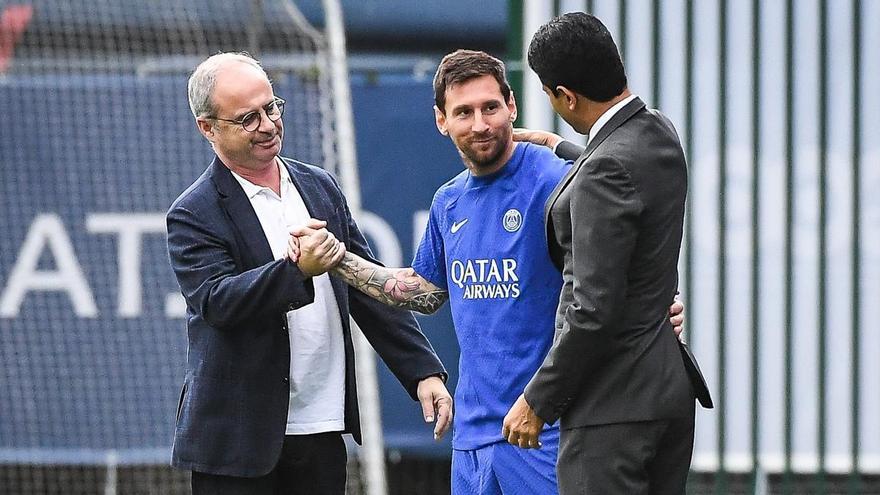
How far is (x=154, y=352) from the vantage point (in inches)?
263

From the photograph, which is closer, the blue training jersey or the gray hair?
the blue training jersey

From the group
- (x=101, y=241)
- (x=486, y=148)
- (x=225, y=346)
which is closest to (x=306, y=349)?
(x=225, y=346)

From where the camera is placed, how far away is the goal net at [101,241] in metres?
6.65

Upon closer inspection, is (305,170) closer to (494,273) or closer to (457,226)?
(457,226)

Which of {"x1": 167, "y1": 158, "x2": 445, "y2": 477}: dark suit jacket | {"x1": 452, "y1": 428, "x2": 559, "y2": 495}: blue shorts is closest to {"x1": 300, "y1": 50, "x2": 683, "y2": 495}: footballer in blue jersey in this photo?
A: {"x1": 452, "y1": 428, "x2": 559, "y2": 495}: blue shorts

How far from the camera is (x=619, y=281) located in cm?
312

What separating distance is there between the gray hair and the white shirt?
199mm

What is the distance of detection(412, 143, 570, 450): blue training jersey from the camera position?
359cm

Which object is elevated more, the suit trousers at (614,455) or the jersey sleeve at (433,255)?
the jersey sleeve at (433,255)

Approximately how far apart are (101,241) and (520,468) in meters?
3.61

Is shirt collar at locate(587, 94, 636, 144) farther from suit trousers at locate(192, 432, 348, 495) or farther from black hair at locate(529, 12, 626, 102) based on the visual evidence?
suit trousers at locate(192, 432, 348, 495)

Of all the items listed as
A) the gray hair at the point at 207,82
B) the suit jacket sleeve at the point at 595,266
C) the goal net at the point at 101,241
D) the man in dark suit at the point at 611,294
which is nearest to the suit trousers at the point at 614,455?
the man in dark suit at the point at 611,294

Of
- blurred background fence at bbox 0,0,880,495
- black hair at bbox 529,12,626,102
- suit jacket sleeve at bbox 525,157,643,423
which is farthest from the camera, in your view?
blurred background fence at bbox 0,0,880,495

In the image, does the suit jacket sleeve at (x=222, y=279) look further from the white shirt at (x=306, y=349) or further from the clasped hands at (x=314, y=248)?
the white shirt at (x=306, y=349)
